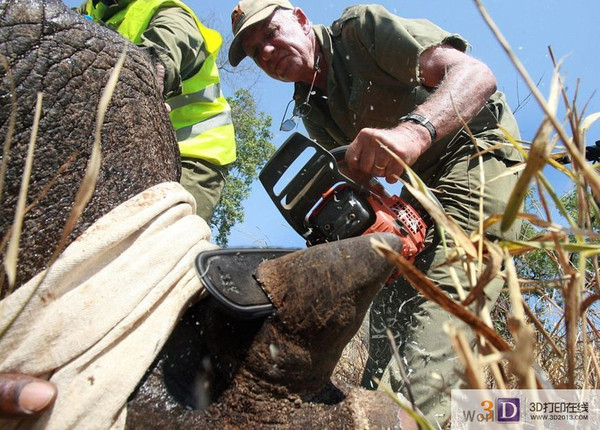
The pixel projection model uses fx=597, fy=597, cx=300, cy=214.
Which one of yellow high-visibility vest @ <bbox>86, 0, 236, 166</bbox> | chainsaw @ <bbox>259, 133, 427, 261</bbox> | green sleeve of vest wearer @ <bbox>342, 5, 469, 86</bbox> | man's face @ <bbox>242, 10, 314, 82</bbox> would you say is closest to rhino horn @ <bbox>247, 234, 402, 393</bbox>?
chainsaw @ <bbox>259, 133, 427, 261</bbox>

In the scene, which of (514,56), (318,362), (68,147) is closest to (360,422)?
(318,362)

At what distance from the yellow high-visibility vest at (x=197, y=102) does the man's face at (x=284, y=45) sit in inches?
12.0

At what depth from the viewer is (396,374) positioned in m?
3.09

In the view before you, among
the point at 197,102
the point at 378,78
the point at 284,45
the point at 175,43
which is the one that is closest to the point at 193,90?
the point at 197,102

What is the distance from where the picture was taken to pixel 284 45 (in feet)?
13.1

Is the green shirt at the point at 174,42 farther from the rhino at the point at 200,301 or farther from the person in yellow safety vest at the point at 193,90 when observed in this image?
the rhino at the point at 200,301

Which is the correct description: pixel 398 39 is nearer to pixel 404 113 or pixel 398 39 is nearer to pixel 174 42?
pixel 404 113

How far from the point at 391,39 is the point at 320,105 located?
3.11 feet

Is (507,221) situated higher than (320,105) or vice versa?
(507,221)

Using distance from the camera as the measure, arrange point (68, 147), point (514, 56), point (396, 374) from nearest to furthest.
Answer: point (514, 56)
point (68, 147)
point (396, 374)

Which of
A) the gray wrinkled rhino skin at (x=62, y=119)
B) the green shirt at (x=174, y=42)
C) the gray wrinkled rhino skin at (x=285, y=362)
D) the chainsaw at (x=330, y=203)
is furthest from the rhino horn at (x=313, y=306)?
the green shirt at (x=174, y=42)

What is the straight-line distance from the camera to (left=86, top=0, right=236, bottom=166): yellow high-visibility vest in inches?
146

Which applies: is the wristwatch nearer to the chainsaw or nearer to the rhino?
the chainsaw

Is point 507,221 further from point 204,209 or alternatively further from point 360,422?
point 204,209
